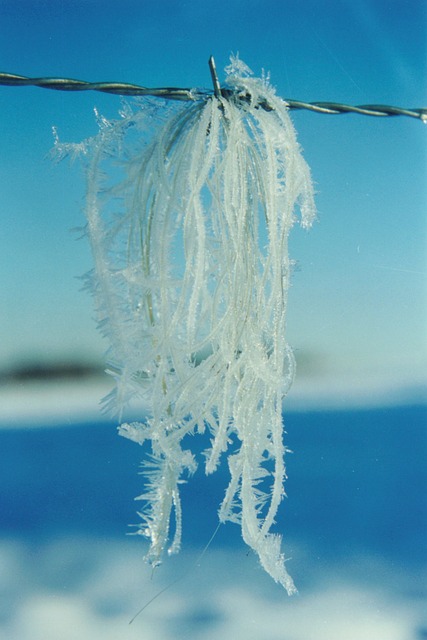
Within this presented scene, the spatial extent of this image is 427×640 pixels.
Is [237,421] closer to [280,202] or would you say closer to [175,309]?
[175,309]

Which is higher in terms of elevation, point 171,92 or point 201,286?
point 171,92

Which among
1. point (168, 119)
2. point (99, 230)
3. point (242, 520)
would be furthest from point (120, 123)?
point (242, 520)

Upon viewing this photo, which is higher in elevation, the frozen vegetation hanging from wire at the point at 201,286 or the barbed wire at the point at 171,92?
the barbed wire at the point at 171,92

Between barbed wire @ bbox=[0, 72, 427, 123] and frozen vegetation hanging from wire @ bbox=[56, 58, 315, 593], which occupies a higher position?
barbed wire @ bbox=[0, 72, 427, 123]
